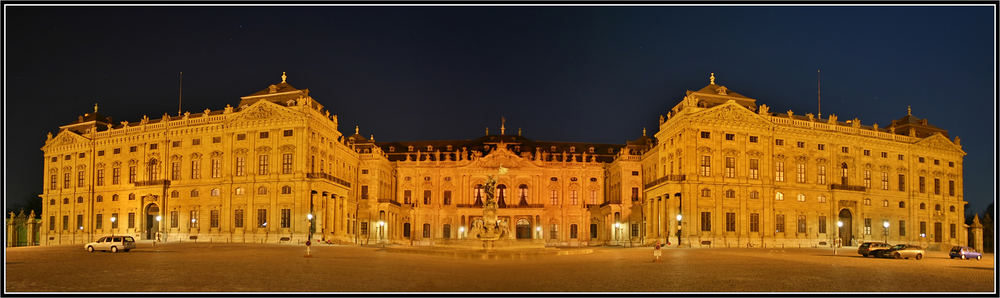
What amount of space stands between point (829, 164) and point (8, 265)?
61075mm

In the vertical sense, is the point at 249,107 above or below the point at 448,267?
above

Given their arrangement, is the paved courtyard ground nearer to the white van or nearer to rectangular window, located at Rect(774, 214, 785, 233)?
the white van

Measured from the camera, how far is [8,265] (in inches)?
1339

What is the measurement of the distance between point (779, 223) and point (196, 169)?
4908 cm

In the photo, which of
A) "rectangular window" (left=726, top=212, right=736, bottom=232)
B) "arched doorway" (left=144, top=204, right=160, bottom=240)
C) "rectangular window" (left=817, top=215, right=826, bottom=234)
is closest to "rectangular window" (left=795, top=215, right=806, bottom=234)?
"rectangular window" (left=817, top=215, right=826, bottom=234)

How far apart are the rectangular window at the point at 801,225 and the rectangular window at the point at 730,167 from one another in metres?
7.15

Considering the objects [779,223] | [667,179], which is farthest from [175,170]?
[779,223]

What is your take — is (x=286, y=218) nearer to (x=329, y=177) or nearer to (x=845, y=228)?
(x=329, y=177)

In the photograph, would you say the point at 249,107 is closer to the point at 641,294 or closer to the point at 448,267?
the point at 448,267

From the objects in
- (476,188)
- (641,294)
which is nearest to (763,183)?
(476,188)

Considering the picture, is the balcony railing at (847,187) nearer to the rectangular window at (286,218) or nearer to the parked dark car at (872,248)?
the parked dark car at (872,248)

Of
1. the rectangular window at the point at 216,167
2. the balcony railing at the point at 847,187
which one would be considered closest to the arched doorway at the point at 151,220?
the rectangular window at the point at 216,167

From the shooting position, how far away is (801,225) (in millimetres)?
69750

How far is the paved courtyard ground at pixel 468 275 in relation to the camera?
2434 centimetres
